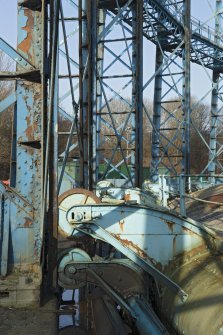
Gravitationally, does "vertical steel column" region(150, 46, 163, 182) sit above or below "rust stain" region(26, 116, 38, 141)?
above

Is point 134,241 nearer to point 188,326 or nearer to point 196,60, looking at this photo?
point 188,326

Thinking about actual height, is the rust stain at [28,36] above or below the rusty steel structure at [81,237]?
above

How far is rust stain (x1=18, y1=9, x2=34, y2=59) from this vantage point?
471 cm

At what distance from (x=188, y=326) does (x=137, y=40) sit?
29.4 ft

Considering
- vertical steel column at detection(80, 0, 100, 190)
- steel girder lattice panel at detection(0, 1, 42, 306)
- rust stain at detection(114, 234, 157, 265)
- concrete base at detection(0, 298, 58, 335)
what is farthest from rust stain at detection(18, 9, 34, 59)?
vertical steel column at detection(80, 0, 100, 190)

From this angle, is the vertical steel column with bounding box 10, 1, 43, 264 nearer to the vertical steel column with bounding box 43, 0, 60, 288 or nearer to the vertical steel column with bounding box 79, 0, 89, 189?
the vertical steel column with bounding box 43, 0, 60, 288

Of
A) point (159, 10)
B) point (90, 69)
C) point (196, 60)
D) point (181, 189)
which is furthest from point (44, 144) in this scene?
point (196, 60)

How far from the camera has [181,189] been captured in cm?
775

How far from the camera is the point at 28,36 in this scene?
474 centimetres

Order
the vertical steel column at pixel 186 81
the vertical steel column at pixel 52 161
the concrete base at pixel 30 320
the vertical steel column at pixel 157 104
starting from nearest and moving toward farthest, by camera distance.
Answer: the concrete base at pixel 30 320, the vertical steel column at pixel 52 161, the vertical steel column at pixel 186 81, the vertical steel column at pixel 157 104

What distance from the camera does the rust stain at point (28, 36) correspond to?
4.71 metres

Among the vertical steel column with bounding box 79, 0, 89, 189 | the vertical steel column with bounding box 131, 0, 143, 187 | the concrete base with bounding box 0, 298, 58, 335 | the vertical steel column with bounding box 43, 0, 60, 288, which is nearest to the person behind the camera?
the concrete base with bounding box 0, 298, 58, 335

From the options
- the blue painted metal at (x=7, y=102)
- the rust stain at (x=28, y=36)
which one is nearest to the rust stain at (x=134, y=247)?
the blue painted metal at (x=7, y=102)

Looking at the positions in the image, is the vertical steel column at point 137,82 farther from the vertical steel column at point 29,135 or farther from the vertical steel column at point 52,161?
the vertical steel column at point 29,135
